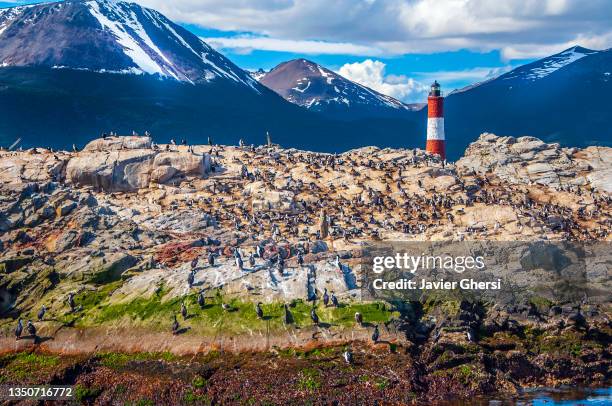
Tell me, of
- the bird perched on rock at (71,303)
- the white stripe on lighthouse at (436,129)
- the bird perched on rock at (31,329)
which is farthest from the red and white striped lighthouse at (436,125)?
the bird perched on rock at (31,329)

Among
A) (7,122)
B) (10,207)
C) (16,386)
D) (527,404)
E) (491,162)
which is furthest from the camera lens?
(7,122)

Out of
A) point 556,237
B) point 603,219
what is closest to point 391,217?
point 556,237

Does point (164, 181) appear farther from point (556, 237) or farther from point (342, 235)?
point (556, 237)

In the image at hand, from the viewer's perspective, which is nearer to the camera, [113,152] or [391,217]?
[391,217]

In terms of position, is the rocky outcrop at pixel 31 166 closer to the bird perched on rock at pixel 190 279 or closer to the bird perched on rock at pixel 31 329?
the bird perched on rock at pixel 31 329

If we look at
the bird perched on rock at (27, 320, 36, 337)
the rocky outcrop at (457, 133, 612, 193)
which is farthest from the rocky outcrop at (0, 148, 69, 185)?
the rocky outcrop at (457, 133, 612, 193)

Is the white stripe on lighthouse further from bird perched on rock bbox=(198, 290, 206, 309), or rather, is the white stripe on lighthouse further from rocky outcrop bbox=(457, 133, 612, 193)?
bird perched on rock bbox=(198, 290, 206, 309)
